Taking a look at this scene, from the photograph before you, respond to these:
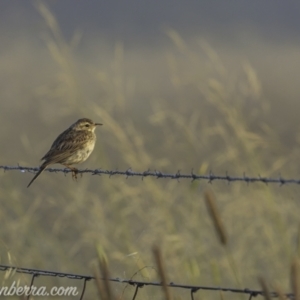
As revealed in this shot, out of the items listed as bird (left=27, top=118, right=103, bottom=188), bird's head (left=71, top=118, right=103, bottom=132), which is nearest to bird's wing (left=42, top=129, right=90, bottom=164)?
bird (left=27, top=118, right=103, bottom=188)

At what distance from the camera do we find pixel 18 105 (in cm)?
1647

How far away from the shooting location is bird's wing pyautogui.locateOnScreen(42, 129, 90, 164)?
785 cm

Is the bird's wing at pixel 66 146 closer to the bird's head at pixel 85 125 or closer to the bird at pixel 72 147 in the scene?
the bird at pixel 72 147

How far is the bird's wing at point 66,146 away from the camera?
785 centimetres

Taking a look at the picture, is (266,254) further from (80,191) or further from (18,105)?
(18,105)

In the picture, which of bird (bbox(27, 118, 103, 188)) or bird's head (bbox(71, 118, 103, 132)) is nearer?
bird (bbox(27, 118, 103, 188))

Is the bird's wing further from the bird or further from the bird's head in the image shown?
the bird's head

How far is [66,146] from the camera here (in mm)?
8156

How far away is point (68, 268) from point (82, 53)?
12836 mm

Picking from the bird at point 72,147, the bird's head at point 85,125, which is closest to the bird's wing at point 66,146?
the bird at point 72,147

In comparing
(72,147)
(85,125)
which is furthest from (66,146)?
(85,125)

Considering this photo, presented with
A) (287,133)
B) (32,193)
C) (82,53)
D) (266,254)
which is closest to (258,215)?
(266,254)

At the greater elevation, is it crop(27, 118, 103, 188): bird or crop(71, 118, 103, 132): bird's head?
crop(71, 118, 103, 132): bird's head

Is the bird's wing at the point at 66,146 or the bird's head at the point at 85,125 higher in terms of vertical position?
the bird's head at the point at 85,125
